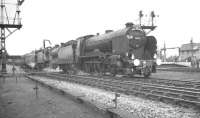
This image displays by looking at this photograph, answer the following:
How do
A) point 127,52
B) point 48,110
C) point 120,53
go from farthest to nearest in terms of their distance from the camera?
point 120,53 → point 127,52 → point 48,110

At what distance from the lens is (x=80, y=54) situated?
21922 mm

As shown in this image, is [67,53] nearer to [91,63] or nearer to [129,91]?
[91,63]

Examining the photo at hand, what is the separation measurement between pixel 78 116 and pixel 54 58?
997 inches

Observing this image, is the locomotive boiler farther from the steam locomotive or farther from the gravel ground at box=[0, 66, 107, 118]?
the gravel ground at box=[0, 66, 107, 118]

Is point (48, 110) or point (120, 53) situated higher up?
point (120, 53)

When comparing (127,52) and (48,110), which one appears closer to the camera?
(48,110)

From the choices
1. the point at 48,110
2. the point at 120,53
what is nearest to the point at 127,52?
the point at 120,53

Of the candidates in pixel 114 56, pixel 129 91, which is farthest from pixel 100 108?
pixel 114 56

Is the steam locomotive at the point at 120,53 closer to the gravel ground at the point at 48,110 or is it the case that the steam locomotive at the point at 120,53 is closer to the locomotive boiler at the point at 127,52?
the locomotive boiler at the point at 127,52

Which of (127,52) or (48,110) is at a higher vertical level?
(127,52)

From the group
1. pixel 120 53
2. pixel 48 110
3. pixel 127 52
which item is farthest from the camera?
pixel 120 53

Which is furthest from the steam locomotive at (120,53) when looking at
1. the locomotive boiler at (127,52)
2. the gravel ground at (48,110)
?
the gravel ground at (48,110)

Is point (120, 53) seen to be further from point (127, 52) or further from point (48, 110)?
point (48, 110)

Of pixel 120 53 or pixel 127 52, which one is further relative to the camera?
pixel 120 53
